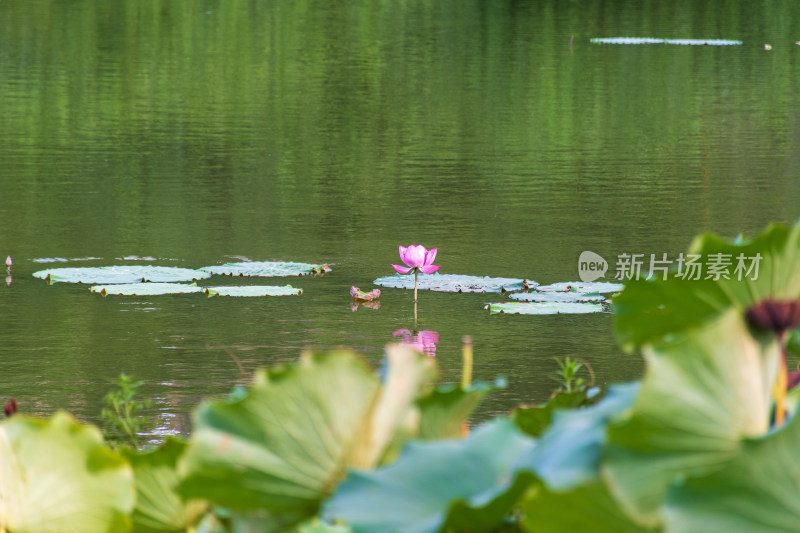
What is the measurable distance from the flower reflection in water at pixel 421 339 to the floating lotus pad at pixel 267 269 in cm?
155

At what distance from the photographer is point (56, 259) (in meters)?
9.01

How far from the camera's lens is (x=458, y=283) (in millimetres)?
8133

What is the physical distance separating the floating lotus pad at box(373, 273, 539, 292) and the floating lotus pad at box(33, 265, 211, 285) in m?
1.15

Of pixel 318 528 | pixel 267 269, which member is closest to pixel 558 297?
pixel 267 269

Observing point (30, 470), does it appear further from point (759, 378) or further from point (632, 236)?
point (632, 236)

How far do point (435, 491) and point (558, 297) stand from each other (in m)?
6.90

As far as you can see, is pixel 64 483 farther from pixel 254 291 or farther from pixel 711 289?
pixel 254 291

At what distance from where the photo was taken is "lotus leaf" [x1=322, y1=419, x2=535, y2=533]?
0.81m

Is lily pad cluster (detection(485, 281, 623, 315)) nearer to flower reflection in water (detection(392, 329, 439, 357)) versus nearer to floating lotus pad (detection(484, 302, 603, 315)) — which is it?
floating lotus pad (detection(484, 302, 603, 315))

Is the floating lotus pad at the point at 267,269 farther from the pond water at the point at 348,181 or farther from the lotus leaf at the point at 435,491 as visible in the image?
the lotus leaf at the point at 435,491

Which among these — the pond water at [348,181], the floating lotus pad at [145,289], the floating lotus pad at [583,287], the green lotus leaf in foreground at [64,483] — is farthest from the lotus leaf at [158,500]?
the floating lotus pad at [145,289]

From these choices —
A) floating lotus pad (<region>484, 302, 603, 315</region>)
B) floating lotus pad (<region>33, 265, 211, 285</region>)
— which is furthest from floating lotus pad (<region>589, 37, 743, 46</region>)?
floating lotus pad (<region>484, 302, 603, 315</region>)

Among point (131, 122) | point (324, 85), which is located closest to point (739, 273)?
point (131, 122)

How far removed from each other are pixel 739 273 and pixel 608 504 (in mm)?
271
